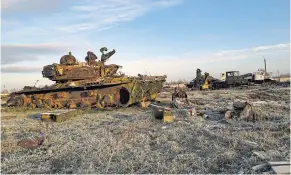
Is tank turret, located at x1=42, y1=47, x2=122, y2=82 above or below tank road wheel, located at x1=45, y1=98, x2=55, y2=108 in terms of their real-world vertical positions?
above

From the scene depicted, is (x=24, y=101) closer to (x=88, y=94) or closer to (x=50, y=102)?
(x=50, y=102)

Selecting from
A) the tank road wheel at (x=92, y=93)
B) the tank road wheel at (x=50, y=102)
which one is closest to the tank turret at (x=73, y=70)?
the tank road wheel at (x=92, y=93)

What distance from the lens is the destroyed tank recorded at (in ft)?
44.2

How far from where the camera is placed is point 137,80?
13742 mm

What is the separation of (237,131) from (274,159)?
2040mm

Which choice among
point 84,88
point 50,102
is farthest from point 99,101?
point 50,102

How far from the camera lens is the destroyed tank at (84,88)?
13484 millimetres

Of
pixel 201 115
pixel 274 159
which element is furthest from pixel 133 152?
pixel 201 115

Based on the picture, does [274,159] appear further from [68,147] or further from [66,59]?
[66,59]

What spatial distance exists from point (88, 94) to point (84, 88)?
0.37 metres

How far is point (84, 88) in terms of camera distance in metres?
13.3

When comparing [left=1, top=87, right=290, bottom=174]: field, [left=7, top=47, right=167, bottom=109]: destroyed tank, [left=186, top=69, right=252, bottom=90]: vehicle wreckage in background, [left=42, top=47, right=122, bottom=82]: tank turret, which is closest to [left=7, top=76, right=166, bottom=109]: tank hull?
[left=7, top=47, right=167, bottom=109]: destroyed tank

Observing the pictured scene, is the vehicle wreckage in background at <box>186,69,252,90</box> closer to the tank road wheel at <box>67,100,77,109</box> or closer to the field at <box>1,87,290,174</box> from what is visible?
the tank road wheel at <box>67,100,77,109</box>

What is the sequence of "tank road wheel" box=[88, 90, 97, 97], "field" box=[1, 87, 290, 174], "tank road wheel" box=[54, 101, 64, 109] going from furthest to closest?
"tank road wheel" box=[54, 101, 64, 109] < "tank road wheel" box=[88, 90, 97, 97] < "field" box=[1, 87, 290, 174]
